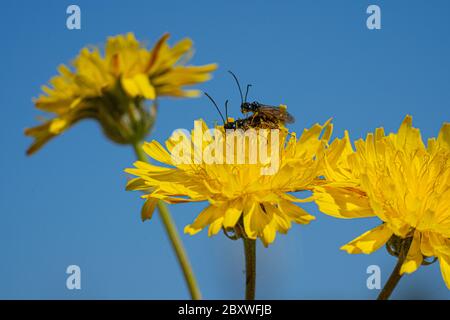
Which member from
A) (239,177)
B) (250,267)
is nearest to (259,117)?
(239,177)

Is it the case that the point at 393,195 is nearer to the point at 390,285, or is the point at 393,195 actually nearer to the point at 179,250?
the point at 390,285

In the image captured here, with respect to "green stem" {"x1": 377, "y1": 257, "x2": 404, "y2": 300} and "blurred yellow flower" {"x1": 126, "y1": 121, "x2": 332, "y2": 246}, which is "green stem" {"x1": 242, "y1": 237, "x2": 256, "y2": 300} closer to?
"blurred yellow flower" {"x1": 126, "y1": 121, "x2": 332, "y2": 246}

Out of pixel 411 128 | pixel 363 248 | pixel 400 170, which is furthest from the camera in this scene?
pixel 411 128

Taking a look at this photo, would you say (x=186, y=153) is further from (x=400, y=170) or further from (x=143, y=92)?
(x=400, y=170)

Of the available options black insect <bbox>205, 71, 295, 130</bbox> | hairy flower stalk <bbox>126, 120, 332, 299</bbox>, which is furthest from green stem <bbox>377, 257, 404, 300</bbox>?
black insect <bbox>205, 71, 295, 130</bbox>

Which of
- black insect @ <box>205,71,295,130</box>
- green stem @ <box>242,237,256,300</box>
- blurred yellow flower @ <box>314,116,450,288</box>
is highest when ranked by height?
black insect @ <box>205,71,295,130</box>

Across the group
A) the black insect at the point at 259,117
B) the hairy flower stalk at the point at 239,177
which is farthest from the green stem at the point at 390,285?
the black insect at the point at 259,117
